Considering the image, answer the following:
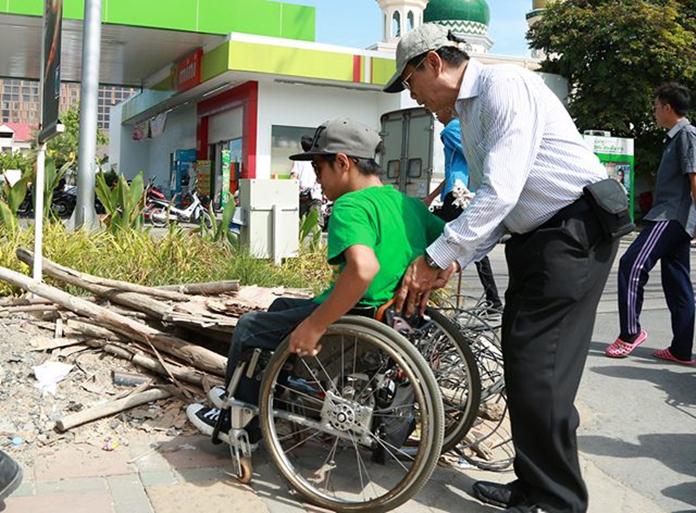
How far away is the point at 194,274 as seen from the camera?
6188 millimetres

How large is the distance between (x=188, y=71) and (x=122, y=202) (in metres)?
17.2

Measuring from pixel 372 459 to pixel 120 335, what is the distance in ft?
6.04

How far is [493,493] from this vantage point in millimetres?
3018

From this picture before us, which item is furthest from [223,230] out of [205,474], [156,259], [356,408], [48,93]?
[356,408]

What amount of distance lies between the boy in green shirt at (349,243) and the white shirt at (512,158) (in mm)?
240

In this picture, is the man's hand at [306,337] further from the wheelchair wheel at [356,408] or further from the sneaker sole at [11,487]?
the sneaker sole at [11,487]

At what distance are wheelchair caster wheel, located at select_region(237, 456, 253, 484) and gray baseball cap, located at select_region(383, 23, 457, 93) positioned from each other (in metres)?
1.64

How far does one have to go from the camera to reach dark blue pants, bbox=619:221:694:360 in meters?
5.30

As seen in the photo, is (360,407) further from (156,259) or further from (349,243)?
(156,259)

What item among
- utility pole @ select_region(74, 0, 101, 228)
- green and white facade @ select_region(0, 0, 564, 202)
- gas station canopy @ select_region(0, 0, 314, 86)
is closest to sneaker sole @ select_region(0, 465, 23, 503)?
utility pole @ select_region(74, 0, 101, 228)

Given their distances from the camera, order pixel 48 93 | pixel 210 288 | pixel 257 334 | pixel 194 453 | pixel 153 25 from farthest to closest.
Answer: pixel 153 25 < pixel 48 93 < pixel 210 288 < pixel 194 453 < pixel 257 334

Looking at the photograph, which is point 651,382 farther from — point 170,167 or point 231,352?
point 170,167

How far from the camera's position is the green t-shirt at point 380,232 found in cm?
274

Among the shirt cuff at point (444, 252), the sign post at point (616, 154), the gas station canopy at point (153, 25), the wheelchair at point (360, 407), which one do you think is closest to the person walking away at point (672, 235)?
the wheelchair at point (360, 407)
